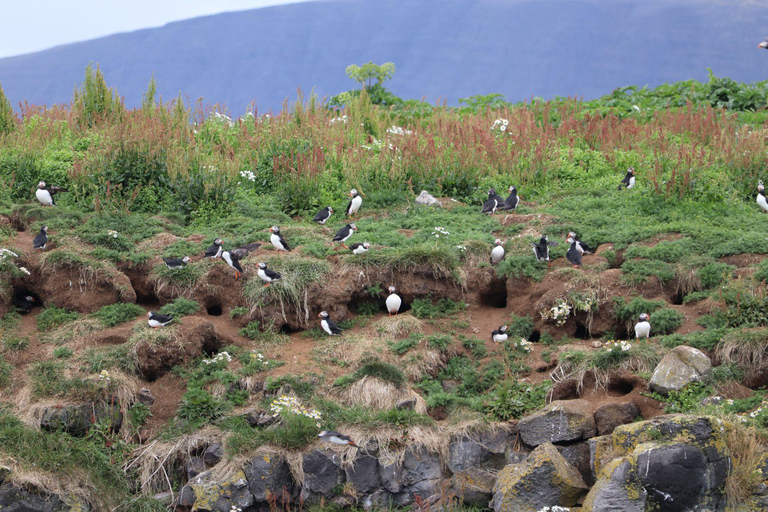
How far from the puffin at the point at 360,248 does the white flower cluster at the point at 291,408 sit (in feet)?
9.07

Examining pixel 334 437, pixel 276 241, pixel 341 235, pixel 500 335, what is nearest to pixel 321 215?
pixel 341 235

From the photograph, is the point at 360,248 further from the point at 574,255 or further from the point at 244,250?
the point at 574,255

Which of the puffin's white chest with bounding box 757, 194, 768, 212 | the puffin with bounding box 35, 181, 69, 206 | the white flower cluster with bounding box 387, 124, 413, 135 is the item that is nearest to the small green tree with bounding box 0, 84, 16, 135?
the puffin with bounding box 35, 181, 69, 206

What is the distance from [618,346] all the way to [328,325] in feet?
11.9

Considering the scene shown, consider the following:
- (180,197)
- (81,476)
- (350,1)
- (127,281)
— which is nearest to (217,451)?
(81,476)

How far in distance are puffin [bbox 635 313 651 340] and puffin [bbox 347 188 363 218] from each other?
17.4ft

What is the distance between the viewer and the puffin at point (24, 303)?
35.5ft

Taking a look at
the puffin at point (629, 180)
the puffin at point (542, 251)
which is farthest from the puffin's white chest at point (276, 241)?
the puffin at point (629, 180)

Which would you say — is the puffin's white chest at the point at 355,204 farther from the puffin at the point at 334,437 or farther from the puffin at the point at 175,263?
the puffin at the point at 334,437

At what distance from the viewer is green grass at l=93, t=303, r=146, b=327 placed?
410 inches

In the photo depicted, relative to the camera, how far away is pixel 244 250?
1159cm

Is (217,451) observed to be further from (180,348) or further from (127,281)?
(127,281)

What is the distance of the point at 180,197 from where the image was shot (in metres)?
13.5

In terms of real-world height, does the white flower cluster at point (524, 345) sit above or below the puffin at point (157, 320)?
below
